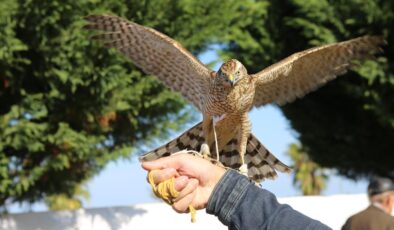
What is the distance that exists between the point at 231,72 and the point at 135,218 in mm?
4783

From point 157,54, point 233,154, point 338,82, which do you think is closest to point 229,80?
point 233,154

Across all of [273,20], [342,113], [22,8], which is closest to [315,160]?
[342,113]

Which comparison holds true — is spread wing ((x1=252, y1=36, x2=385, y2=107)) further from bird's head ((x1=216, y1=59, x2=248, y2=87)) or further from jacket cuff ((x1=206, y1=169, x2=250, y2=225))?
jacket cuff ((x1=206, y1=169, x2=250, y2=225))

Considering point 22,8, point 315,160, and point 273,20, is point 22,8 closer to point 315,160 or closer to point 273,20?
point 273,20

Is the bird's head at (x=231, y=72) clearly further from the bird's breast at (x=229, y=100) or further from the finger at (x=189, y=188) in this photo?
the finger at (x=189, y=188)

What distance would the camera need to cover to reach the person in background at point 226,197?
147cm

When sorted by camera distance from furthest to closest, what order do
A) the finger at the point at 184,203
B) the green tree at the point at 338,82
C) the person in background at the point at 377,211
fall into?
the green tree at the point at 338,82
the person in background at the point at 377,211
the finger at the point at 184,203

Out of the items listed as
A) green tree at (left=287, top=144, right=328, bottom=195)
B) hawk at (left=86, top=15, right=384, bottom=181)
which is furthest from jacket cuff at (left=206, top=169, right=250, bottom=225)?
green tree at (left=287, top=144, right=328, bottom=195)

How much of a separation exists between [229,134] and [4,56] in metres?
3.76

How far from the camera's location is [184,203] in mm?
1594

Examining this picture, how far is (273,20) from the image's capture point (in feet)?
37.0

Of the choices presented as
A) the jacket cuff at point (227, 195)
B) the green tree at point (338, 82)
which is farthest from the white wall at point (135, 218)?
the jacket cuff at point (227, 195)

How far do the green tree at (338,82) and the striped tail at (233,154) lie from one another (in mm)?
5209

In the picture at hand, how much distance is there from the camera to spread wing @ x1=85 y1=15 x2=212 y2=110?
4.83 metres
